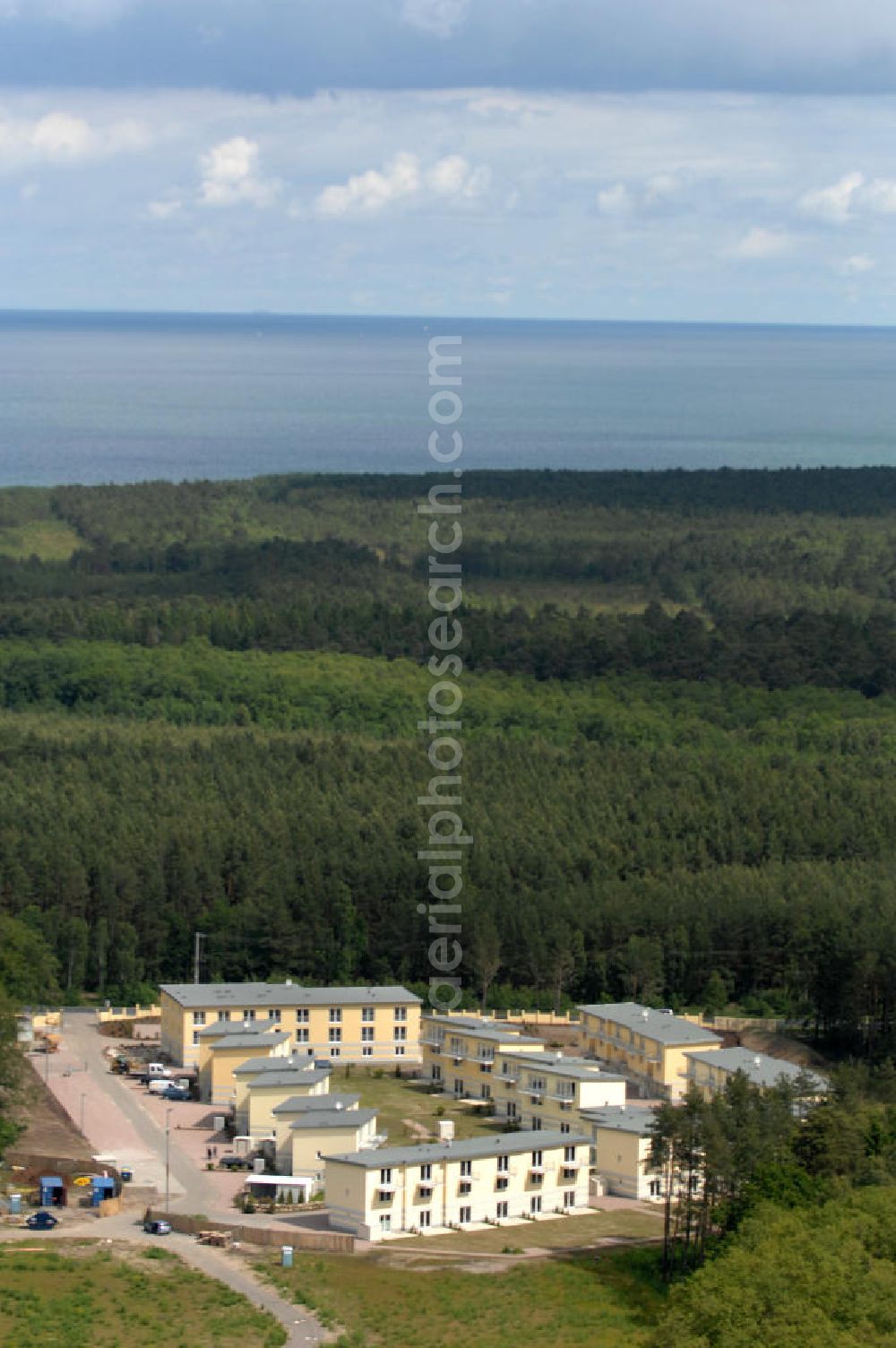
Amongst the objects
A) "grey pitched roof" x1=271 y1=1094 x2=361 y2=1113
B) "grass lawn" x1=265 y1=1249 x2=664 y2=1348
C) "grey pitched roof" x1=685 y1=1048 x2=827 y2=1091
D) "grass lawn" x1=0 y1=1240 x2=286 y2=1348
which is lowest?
"grass lawn" x1=265 y1=1249 x2=664 y2=1348

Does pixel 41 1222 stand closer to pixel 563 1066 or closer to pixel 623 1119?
pixel 623 1119

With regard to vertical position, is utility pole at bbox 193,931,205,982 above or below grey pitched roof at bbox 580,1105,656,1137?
above

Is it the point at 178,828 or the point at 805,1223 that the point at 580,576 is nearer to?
the point at 178,828

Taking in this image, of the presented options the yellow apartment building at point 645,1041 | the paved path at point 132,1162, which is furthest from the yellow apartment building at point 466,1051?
the paved path at point 132,1162

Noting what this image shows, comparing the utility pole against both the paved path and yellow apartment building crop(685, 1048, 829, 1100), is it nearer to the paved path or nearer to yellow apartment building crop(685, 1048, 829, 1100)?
the paved path

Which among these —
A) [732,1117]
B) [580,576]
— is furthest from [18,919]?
[580,576]

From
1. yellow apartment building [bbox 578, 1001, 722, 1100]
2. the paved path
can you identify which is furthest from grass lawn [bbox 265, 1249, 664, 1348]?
yellow apartment building [bbox 578, 1001, 722, 1100]

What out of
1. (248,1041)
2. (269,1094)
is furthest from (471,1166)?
(248,1041)

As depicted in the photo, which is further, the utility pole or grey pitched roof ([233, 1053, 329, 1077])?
the utility pole
